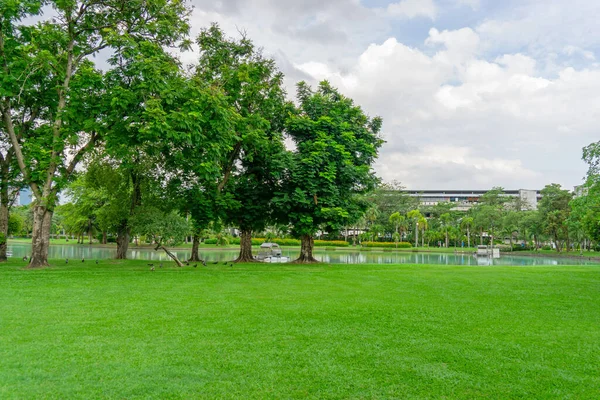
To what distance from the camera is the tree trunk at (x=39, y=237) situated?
1471cm

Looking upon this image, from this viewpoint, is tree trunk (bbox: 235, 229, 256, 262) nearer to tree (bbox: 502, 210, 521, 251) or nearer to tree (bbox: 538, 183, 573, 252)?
tree (bbox: 538, 183, 573, 252)

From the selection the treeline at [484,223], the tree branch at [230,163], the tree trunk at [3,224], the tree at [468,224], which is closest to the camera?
the tree trunk at [3,224]

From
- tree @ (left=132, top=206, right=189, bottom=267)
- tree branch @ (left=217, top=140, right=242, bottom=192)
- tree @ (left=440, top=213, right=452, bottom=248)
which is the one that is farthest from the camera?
tree @ (left=440, top=213, right=452, bottom=248)

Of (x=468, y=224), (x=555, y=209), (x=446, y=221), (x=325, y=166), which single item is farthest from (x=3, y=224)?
(x=446, y=221)

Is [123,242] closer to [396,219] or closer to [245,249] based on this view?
[245,249]

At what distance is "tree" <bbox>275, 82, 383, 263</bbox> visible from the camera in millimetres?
18453

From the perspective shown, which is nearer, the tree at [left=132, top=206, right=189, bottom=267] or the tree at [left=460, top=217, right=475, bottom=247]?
the tree at [left=132, top=206, right=189, bottom=267]

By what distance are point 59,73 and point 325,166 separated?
1131 cm

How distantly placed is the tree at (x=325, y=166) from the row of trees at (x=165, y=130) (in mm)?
72

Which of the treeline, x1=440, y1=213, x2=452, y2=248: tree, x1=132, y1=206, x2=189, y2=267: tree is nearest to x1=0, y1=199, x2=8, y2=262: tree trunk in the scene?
x1=132, y1=206, x2=189, y2=267: tree

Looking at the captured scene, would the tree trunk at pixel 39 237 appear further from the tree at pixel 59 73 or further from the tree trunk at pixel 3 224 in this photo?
the tree trunk at pixel 3 224

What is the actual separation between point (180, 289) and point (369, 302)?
4736mm

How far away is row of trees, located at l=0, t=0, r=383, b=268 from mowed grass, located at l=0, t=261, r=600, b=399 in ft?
19.9

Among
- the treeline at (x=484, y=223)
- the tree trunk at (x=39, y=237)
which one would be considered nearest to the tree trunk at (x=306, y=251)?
the tree trunk at (x=39, y=237)
